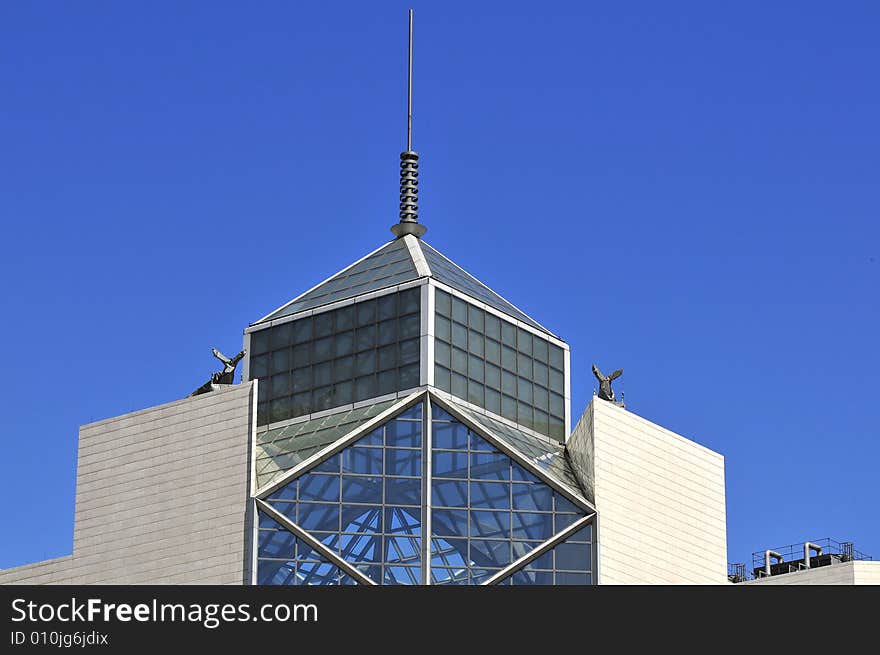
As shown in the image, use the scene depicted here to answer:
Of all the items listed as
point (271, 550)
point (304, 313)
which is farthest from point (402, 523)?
point (304, 313)

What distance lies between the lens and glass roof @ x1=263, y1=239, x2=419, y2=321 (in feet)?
320

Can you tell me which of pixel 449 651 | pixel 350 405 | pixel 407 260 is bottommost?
pixel 449 651

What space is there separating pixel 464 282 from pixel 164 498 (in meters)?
17.9

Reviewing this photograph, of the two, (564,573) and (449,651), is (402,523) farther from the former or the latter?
(449,651)

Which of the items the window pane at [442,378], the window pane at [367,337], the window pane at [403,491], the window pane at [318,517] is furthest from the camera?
the window pane at [367,337]

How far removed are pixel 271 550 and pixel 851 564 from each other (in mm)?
40871

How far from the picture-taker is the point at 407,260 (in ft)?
326

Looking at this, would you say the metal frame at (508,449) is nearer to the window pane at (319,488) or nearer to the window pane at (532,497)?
the window pane at (532,497)

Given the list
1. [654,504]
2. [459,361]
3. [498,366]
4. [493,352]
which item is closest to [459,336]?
[459,361]

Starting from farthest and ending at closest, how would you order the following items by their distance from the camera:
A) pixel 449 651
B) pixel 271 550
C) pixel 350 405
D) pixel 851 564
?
1. pixel 851 564
2. pixel 350 405
3. pixel 271 550
4. pixel 449 651

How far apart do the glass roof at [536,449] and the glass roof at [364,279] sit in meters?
7.64

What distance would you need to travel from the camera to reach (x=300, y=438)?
9350cm

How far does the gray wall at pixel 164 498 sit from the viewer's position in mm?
89938

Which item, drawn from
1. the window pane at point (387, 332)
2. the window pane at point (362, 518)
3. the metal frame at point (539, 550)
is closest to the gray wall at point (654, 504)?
the metal frame at point (539, 550)
